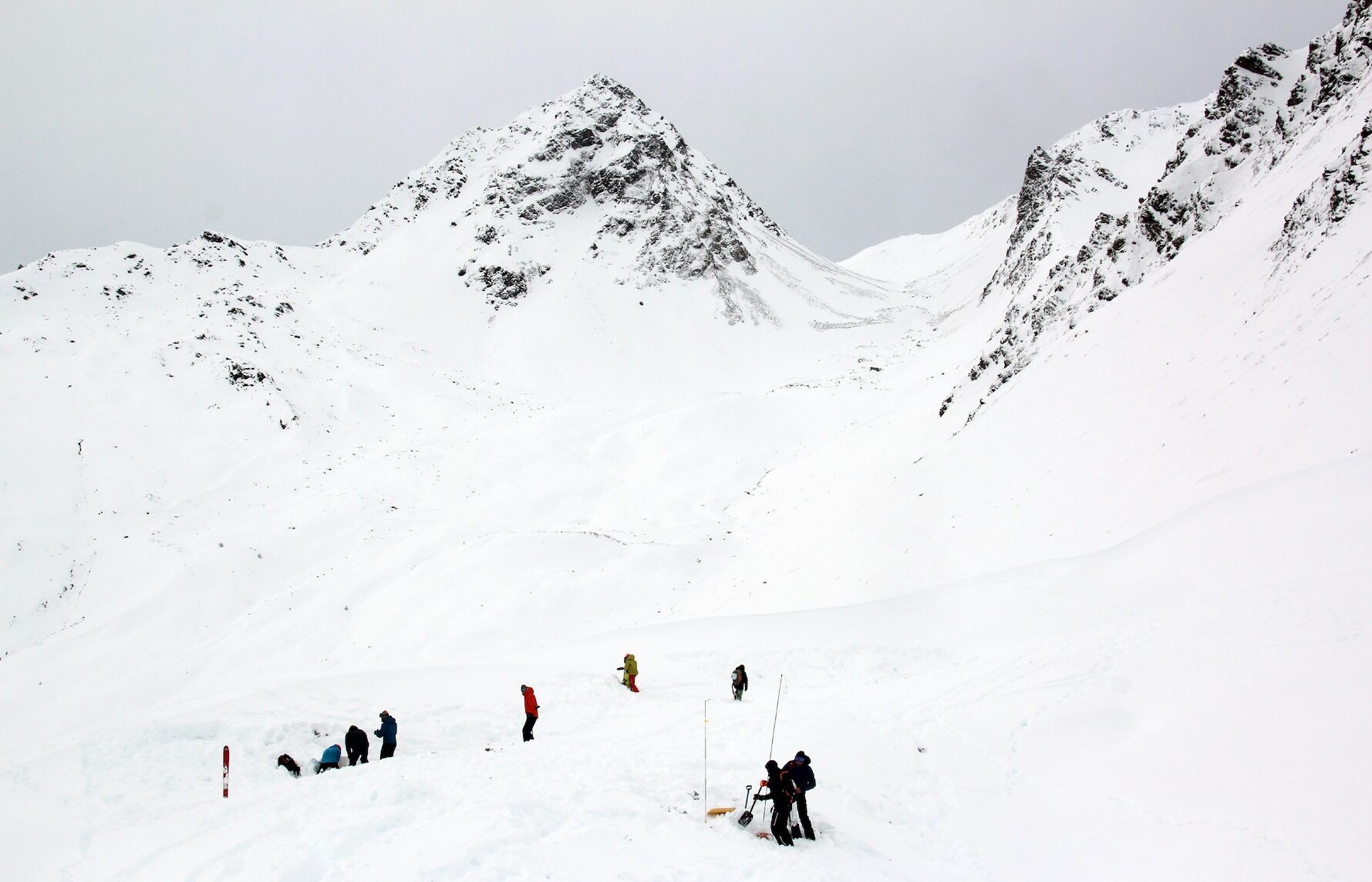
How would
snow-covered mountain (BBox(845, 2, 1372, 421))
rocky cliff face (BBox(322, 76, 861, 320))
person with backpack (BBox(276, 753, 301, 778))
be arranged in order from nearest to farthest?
person with backpack (BBox(276, 753, 301, 778)) → snow-covered mountain (BBox(845, 2, 1372, 421)) → rocky cliff face (BBox(322, 76, 861, 320))

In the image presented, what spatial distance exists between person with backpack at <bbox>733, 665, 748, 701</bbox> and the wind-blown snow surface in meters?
0.44

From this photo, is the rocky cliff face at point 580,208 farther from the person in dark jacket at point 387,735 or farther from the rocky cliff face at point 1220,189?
the person in dark jacket at point 387,735

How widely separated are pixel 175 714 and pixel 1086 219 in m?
69.0

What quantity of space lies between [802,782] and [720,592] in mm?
15641

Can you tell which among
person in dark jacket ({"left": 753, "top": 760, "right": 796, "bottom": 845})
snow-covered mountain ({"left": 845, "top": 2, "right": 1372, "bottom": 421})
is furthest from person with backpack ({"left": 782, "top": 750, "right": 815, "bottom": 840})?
snow-covered mountain ({"left": 845, "top": 2, "right": 1372, "bottom": 421})

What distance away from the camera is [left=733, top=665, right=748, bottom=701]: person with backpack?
1523 cm

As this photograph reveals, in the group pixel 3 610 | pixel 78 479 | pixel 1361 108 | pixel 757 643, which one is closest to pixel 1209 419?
pixel 757 643

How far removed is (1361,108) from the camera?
2580 cm

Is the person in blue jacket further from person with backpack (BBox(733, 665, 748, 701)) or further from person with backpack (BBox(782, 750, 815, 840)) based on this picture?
person with backpack (BBox(782, 750, 815, 840))

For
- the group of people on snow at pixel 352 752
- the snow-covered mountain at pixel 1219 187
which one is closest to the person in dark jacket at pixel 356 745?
the group of people on snow at pixel 352 752

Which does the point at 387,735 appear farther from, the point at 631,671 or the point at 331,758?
the point at 631,671

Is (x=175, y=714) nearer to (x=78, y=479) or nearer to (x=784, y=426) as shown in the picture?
(x=78, y=479)

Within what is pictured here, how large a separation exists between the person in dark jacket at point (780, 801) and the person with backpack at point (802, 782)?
112 mm

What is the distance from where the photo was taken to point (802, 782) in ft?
29.4
